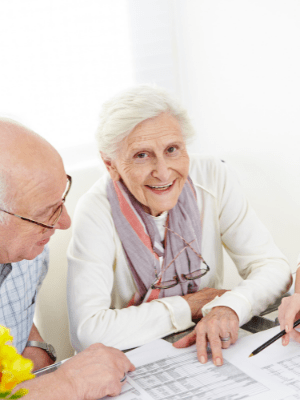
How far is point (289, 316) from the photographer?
106cm

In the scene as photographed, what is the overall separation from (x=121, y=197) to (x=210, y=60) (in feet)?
4.44

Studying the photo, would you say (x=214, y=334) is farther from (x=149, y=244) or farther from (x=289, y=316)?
(x=149, y=244)

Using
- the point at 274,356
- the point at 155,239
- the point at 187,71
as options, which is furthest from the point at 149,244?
the point at 187,71

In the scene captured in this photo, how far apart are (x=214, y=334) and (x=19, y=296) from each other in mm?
621

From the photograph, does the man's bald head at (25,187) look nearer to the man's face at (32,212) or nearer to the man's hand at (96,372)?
the man's face at (32,212)

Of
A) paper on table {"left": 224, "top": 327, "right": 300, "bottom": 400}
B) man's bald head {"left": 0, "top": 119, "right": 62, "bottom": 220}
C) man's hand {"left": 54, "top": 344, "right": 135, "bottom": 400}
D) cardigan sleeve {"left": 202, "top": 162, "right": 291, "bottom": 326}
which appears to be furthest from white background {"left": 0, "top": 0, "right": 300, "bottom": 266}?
man's hand {"left": 54, "top": 344, "right": 135, "bottom": 400}


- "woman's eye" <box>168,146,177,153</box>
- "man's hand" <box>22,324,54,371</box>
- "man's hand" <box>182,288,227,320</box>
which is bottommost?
"man's hand" <box>22,324,54,371</box>

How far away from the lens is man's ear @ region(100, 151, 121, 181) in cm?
152

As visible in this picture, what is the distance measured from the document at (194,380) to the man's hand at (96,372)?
32 millimetres

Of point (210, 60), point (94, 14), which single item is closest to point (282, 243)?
point (210, 60)

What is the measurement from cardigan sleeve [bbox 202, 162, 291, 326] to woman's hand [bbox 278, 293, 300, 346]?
15cm

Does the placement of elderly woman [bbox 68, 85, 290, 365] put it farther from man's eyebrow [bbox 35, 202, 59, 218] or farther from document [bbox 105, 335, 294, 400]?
man's eyebrow [bbox 35, 202, 59, 218]

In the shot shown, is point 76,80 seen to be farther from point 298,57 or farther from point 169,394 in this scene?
point 169,394

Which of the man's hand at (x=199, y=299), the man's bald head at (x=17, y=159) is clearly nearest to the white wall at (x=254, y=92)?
the man's hand at (x=199, y=299)
